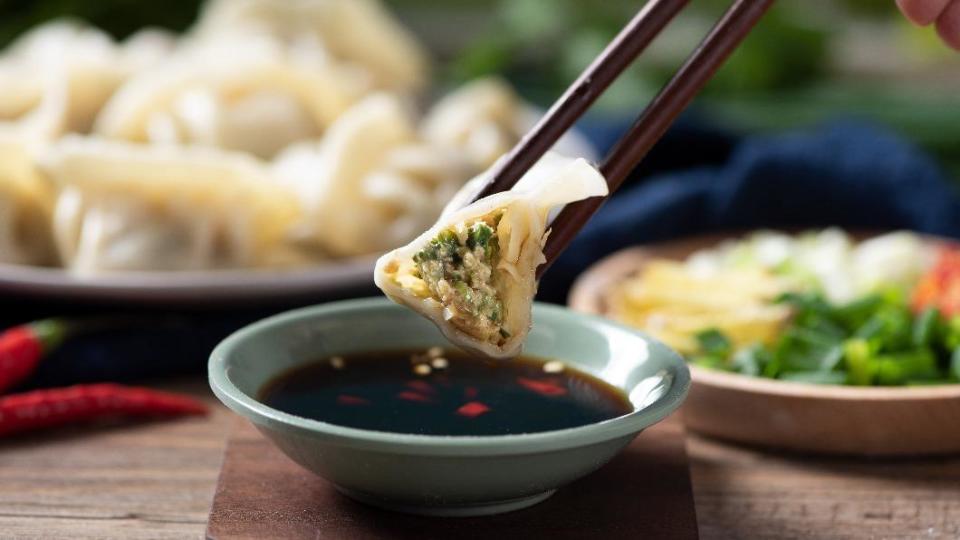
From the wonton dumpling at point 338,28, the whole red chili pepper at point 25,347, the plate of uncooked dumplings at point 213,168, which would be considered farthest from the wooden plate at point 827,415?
the wonton dumpling at point 338,28

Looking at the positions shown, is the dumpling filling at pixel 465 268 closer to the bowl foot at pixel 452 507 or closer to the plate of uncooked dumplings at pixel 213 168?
the bowl foot at pixel 452 507

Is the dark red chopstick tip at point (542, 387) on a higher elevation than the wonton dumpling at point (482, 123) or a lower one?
higher

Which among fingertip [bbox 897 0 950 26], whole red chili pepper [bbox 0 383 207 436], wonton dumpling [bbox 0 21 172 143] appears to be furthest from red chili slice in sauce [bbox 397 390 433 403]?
wonton dumpling [bbox 0 21 172 143]

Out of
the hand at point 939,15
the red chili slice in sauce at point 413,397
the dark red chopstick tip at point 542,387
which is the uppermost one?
the hand at point 939,15

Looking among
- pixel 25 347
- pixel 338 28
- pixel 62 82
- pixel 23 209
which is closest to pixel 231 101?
pixel 62 82

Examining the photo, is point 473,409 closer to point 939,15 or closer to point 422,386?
point 422,386

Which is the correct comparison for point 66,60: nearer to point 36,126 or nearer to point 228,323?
point 36,126

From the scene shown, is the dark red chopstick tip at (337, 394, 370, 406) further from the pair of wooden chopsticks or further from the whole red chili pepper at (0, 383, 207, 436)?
the whole red chili pepper at (0, 383, 207, 436)
